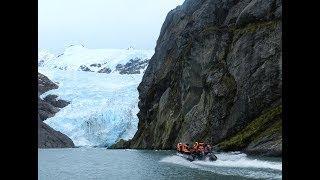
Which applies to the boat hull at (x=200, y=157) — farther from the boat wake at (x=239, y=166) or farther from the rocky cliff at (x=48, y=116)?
the rocky cliff at (x=48, y=116)

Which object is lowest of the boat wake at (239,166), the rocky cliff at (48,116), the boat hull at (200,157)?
the boat wake at (239,166)

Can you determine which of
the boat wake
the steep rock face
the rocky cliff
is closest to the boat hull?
the boat wake

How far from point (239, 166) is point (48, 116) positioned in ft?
266

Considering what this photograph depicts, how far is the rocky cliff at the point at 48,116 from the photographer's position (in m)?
94.1

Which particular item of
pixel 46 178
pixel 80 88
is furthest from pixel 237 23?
pixel 80 88

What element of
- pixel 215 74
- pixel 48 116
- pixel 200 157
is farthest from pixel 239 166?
pixel 48 116

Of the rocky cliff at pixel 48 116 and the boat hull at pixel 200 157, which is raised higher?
the rocky cliff at pixel 48 116

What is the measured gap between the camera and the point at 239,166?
36.4 metres

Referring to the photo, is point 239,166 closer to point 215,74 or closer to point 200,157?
point 200,157

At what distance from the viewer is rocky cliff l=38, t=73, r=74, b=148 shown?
3706 inches

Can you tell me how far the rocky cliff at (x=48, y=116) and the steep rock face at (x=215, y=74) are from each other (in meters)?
23.0

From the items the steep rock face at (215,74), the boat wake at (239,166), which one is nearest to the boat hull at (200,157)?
the boat wake at (239,166)
